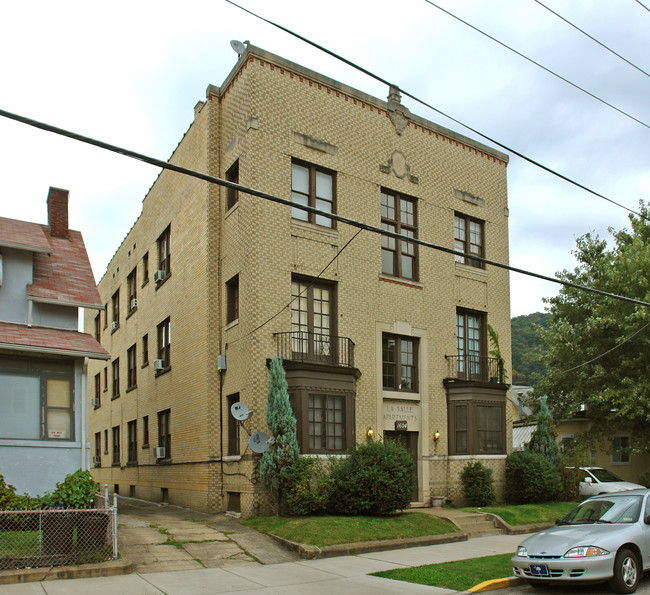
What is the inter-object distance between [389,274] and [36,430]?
11.0m

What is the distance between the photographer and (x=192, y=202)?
22891mm

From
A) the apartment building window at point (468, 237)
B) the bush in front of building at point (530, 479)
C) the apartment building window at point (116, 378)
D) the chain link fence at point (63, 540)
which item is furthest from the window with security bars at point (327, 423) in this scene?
the apartment building window at point (116, 378)

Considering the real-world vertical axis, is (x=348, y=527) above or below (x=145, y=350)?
below

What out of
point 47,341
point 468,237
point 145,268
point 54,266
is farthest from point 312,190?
point 145,268

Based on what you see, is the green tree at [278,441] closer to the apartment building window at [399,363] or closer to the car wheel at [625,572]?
the apartment building window at [399,363]

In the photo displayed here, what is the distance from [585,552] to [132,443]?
72.4 feet

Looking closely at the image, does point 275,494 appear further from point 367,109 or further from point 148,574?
point 367,109

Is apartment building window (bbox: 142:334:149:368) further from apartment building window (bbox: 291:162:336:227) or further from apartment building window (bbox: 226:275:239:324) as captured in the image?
apartment building window (bbox: 291:162:336:227)

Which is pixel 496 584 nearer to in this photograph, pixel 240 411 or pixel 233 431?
pixel 240 411

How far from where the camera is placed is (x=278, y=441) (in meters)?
17.5

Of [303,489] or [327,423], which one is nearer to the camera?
[303,489]

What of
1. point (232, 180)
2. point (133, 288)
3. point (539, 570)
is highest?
point (232, 180)

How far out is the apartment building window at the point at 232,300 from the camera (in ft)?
67.2

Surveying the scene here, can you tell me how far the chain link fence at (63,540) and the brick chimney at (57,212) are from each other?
31.4 ft
